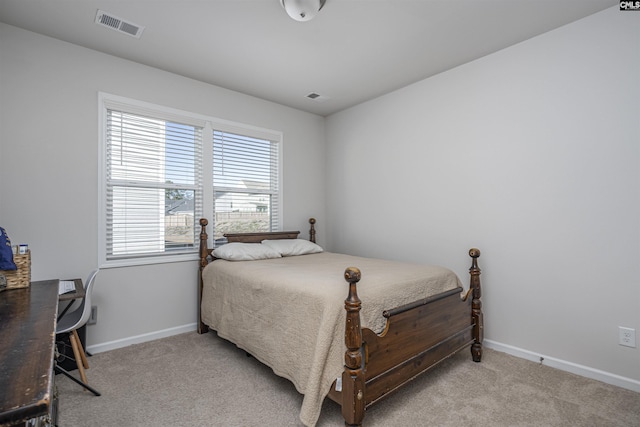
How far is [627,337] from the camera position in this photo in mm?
2174

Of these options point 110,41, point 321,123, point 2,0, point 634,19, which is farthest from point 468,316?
point 2,0

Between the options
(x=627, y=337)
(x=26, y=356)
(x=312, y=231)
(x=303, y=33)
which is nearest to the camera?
(x=26, y=356)

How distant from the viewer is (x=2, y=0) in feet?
7.03

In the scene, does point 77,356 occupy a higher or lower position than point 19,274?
lower

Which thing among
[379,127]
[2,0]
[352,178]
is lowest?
[352,178]

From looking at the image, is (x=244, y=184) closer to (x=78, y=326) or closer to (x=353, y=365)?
(x=78, y=326)

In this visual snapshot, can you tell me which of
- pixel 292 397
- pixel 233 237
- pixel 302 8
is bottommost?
pixel 292 397

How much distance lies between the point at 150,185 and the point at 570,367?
149 inches

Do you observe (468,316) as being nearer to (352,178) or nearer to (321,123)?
(352,178)

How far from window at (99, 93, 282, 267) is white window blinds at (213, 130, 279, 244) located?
11 mm

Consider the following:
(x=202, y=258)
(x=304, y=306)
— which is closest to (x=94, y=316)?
(x=202, y=258)

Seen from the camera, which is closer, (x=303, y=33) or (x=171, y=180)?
(x=303, y=33)

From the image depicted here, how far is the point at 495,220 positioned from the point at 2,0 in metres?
3.96

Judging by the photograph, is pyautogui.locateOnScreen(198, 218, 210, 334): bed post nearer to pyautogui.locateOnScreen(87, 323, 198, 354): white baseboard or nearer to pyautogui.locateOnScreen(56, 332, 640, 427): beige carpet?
pyautogui.locateOnScreen(87, 323, 198, 354): white baseboard
